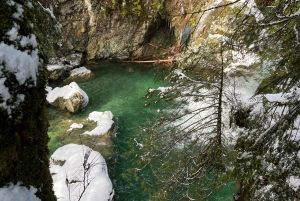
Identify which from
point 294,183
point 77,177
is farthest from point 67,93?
point 294,183

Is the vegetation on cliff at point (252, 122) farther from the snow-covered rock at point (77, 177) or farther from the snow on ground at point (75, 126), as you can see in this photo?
the snow on ground at point (75, 126)

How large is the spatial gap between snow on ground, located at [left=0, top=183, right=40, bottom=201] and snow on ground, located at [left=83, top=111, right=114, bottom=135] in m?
6.25

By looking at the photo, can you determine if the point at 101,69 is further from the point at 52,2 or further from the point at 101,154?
the point at 101,154

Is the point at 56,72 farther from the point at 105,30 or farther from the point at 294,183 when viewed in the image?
the point at 294,183

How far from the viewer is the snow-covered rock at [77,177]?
588 cm

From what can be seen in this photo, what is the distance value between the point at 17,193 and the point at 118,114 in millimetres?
8066

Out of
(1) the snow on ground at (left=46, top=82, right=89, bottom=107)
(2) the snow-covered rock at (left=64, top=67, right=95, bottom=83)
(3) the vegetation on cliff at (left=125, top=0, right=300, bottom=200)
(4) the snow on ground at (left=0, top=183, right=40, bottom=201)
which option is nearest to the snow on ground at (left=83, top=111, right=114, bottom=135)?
(1) the snow on ground at (left=46, top=82, right=89, bottom=107)

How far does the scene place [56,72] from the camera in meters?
13.8

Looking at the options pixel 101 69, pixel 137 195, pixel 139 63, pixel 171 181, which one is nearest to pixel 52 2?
pixel 101 69

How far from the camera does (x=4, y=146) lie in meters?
2.26

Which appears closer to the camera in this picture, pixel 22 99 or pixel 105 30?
pixel 22 99

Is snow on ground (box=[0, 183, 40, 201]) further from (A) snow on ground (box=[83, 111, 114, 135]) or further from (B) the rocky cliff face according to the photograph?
(B) the rocky cliff face

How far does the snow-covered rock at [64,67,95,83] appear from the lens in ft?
45.3

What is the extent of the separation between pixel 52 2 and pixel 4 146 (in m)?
14.2
